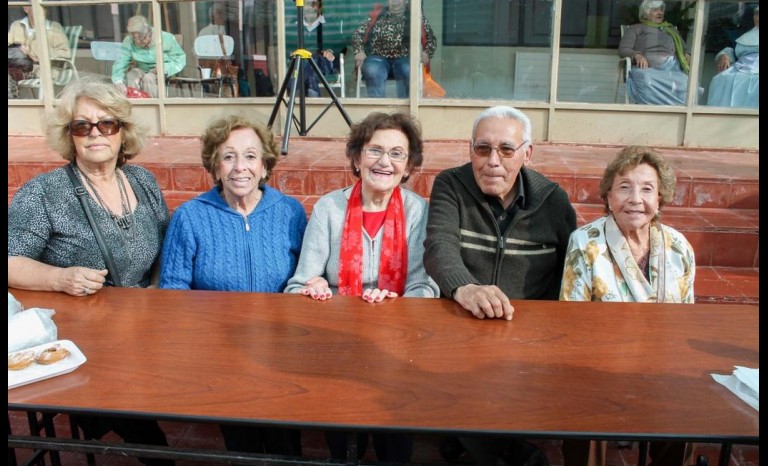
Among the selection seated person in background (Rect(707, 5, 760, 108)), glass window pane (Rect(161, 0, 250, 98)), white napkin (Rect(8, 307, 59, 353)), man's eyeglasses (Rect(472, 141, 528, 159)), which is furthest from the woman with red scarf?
seated person in background (Rect(707, 5, 760, 108))

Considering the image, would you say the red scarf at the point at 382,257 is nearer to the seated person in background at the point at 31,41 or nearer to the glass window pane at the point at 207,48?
the glass window pane at the point at 207,48

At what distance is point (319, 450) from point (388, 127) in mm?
1333

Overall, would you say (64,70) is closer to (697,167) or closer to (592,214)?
(592,214)

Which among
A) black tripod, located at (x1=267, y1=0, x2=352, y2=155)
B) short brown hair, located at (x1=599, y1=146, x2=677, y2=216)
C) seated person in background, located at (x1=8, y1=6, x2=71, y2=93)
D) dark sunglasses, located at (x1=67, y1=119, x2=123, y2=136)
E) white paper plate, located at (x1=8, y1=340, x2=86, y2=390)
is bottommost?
white paper plate, located at (x1=8, y1=340, x2=86, y2=390)

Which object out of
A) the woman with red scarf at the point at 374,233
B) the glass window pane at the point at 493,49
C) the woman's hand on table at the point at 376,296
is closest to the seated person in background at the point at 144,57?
the glass window pane at the point at 493,49

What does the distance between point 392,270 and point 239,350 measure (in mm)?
843

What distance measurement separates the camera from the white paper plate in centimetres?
141

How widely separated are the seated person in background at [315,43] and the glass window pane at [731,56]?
363 centimetres

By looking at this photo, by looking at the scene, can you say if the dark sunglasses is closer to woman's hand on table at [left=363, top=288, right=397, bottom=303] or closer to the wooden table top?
the wooden table top

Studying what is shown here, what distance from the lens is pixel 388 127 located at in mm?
2318

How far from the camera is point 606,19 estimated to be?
6043 millimetres

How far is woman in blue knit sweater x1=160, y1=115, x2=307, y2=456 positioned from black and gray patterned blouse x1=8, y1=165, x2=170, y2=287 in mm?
109

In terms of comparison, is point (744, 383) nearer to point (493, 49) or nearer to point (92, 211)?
point (92, 211)

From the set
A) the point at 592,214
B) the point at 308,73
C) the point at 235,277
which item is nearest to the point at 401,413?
the point at 235,277
